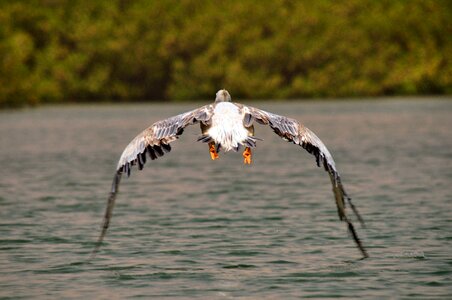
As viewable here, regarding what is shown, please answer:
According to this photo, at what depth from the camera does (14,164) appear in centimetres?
4016

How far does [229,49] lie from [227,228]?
423 feet

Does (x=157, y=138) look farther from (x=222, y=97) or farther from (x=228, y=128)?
(x=222, y=97)

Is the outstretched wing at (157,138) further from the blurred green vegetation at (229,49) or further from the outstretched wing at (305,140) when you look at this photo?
the blurred green vegetation at (229,49)

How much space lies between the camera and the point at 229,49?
495ft

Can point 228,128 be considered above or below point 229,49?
below

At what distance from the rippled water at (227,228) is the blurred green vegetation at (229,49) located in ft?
324

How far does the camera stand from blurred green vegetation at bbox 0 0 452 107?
143375 mm

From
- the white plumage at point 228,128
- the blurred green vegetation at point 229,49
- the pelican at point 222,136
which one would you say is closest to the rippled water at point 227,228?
the pelican at point 222,136

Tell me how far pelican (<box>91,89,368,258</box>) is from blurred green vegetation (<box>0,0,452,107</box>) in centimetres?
12221

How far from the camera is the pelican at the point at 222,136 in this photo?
13594 mm

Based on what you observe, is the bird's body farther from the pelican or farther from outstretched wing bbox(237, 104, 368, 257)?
outstretched wing bbox(237, 104, 368, 257)

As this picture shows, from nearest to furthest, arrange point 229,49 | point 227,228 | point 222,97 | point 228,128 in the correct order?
1. point 228,128
2. point 222,97
3. point 227,228
4. point 229,49

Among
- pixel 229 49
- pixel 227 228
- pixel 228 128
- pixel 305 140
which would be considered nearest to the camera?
pixel 228 128

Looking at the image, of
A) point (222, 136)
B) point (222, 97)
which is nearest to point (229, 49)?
point (222, 97)
